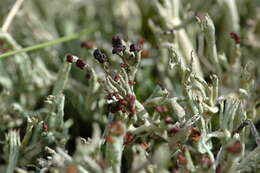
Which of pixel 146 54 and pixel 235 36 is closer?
pixel 235 36

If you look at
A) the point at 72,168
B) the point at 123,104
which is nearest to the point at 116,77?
the point at 123,104

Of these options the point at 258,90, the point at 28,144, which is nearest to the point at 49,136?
the point at 28,144

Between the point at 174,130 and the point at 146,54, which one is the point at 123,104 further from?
the point at 146,54

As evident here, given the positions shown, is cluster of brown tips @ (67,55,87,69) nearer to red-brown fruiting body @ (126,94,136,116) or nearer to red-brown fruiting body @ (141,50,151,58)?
red-brown fruiting body @ (126,94,136,116)

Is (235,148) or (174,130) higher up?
(174,130)

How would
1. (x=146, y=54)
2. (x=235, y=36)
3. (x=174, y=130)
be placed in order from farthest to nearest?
(x=146, y=54) < (x=235, y=36) < (x=174, y=130)

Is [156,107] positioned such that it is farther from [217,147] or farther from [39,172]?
[39,172]

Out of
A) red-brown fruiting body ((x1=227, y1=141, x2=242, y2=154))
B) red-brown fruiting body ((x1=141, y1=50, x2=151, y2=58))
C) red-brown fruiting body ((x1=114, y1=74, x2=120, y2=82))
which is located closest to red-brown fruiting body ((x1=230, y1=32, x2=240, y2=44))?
red-brown fruiting body ((x1=141, y1=50, x2=151, y2=58))

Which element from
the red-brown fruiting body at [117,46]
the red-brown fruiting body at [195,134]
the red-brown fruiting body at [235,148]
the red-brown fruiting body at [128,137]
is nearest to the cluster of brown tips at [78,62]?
the red-brown fruiting body at [117,46]

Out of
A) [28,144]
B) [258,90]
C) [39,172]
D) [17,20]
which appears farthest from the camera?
[17,20]
